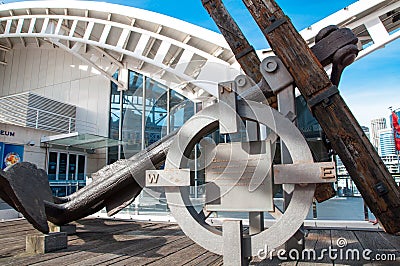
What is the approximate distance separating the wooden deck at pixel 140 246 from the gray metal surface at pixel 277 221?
0.67 meters

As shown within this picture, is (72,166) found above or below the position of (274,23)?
below

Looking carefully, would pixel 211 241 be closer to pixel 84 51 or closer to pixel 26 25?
pixel 84 51

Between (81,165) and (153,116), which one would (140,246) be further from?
(81,165)

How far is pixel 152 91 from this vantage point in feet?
9.83

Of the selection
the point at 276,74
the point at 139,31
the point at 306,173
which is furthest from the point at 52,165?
the point at 306,173

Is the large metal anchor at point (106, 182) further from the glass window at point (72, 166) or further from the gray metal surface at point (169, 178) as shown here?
the glass window at point (72, 166)

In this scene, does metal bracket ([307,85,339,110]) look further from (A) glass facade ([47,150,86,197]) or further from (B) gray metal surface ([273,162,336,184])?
(A) glass facade ([47,150,86,197])

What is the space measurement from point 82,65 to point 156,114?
1435cm

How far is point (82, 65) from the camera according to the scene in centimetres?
1566

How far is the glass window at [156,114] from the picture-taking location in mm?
2893

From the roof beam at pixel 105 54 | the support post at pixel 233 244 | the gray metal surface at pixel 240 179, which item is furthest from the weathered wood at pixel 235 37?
the roof beam at pixel 105 54

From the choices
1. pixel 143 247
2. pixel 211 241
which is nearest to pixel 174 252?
pixel 143 247

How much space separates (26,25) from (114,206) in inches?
562

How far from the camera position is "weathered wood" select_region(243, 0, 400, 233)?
6.85ft
